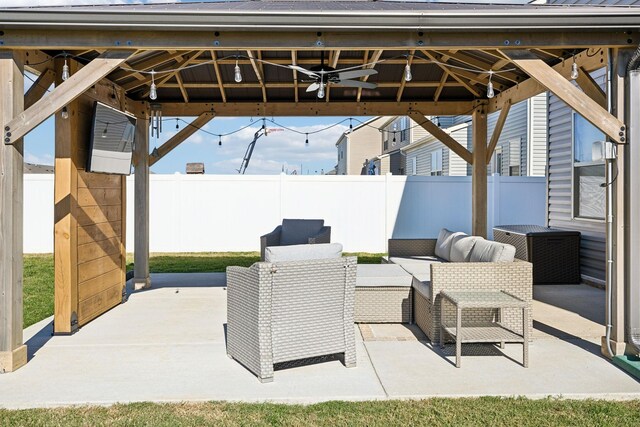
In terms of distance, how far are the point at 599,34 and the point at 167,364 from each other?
4.63 metres

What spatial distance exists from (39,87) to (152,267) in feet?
19.6

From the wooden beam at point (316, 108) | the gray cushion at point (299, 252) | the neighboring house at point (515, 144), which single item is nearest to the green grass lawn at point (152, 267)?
the wooden beam at point (316, 108)

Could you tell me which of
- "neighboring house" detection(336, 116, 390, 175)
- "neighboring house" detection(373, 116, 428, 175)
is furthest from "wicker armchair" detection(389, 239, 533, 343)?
"neighboring house" detection(336, 116, 390, 175)

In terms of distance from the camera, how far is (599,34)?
4.66 m

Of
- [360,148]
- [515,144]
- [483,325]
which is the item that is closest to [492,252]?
[483,325]

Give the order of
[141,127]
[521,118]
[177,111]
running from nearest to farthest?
[141,127] → [177,111] → [521,118]

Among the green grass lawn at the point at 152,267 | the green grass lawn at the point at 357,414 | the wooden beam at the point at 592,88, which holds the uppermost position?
the wooden beam at the point at 592,88

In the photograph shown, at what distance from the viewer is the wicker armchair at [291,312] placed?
13.4 feet

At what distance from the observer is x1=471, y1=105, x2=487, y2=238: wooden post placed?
8.50 meters

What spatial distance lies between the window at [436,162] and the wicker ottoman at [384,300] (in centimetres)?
1398

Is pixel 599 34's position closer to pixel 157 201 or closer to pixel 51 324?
pixel 51 324

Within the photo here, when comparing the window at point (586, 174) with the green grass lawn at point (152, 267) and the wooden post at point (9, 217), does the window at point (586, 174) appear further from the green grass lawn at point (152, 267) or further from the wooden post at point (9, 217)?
the wooden post at point (9, 217)

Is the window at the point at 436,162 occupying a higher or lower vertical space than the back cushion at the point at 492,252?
higher

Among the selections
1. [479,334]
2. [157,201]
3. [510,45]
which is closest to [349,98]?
[510,45]
